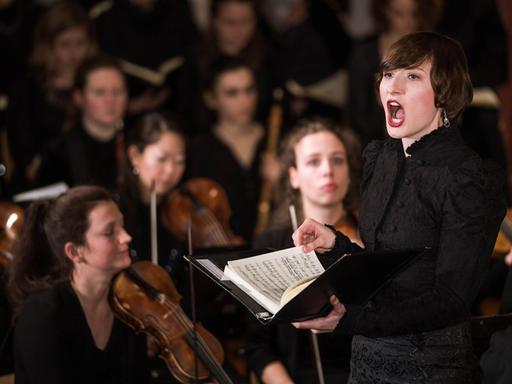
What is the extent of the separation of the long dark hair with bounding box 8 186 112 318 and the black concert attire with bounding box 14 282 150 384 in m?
0.10

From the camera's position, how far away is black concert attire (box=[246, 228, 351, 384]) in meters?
2.71

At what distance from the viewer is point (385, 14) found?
4.29m

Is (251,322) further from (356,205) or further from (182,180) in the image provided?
(182,180)

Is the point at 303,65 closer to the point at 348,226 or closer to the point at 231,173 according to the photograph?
the point at 231,173

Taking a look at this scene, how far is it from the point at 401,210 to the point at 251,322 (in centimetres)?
114

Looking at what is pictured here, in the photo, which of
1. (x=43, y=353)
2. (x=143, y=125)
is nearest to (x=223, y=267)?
(x=43, y=353)

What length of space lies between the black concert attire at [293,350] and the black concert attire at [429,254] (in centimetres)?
87

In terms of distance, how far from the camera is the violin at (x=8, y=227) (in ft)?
9.72

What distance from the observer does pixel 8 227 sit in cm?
303

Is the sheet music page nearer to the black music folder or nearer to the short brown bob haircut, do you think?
the black music folder

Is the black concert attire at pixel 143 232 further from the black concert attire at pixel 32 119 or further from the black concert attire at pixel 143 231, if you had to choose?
the black concert attire at pixel 32 119

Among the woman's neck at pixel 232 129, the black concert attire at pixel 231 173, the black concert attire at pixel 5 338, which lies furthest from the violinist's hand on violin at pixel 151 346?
the woman's neck at pixel 232 129

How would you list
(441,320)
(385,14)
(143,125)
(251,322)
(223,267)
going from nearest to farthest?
(441,320)
(223,267)
(251,322)
(143,125)
(385,14)

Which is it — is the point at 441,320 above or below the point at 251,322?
above
